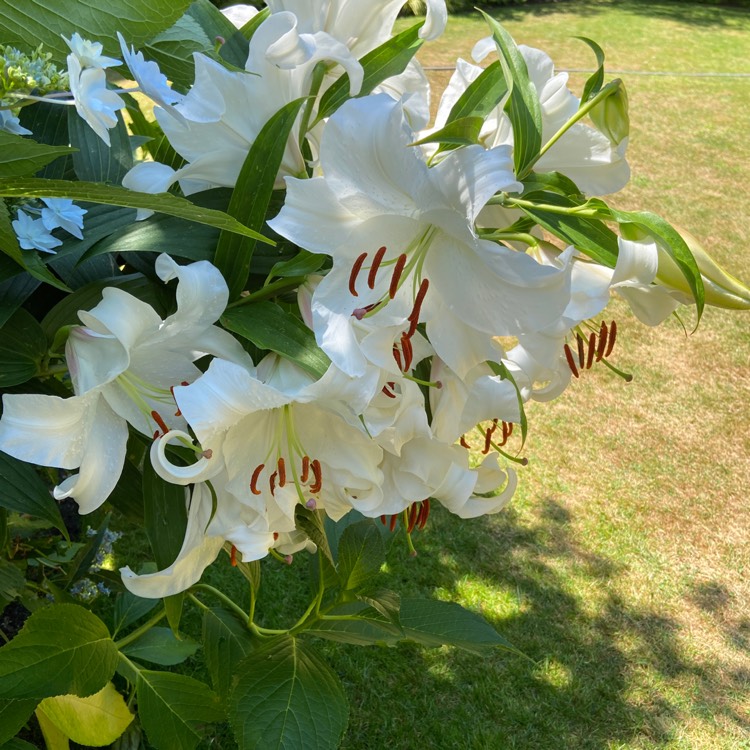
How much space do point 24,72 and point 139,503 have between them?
42 centimetres

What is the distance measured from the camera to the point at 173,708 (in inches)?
42.1

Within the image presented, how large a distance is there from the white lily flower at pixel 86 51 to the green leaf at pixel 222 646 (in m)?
0.71

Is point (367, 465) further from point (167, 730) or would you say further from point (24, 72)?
point (167, 730)

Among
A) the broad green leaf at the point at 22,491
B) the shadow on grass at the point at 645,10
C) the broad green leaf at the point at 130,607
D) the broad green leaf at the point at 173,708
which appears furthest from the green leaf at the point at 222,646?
the shadow on grass at the point at 645,10

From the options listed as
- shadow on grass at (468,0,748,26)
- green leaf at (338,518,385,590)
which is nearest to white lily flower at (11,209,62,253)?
green leaf at (338,518,385,590)

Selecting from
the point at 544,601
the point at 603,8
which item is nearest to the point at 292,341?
the point at 544,601

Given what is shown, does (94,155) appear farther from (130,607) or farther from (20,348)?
(130,607)

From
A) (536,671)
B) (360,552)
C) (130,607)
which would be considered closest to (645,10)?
(536,671)

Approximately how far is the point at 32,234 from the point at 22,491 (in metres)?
0.20

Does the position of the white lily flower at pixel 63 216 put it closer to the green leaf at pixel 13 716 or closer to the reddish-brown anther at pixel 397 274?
the reddish-brown anther at pixel 397 274

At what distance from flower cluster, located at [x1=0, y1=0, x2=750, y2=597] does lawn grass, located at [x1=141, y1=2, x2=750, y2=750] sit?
5.15 feet

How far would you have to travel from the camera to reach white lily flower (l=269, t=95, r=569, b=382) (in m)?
0.51

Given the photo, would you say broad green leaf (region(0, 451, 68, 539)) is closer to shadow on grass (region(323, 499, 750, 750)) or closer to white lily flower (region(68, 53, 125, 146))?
white lily flower (region(68, 53, 125, 146))

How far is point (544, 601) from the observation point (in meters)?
2.58
